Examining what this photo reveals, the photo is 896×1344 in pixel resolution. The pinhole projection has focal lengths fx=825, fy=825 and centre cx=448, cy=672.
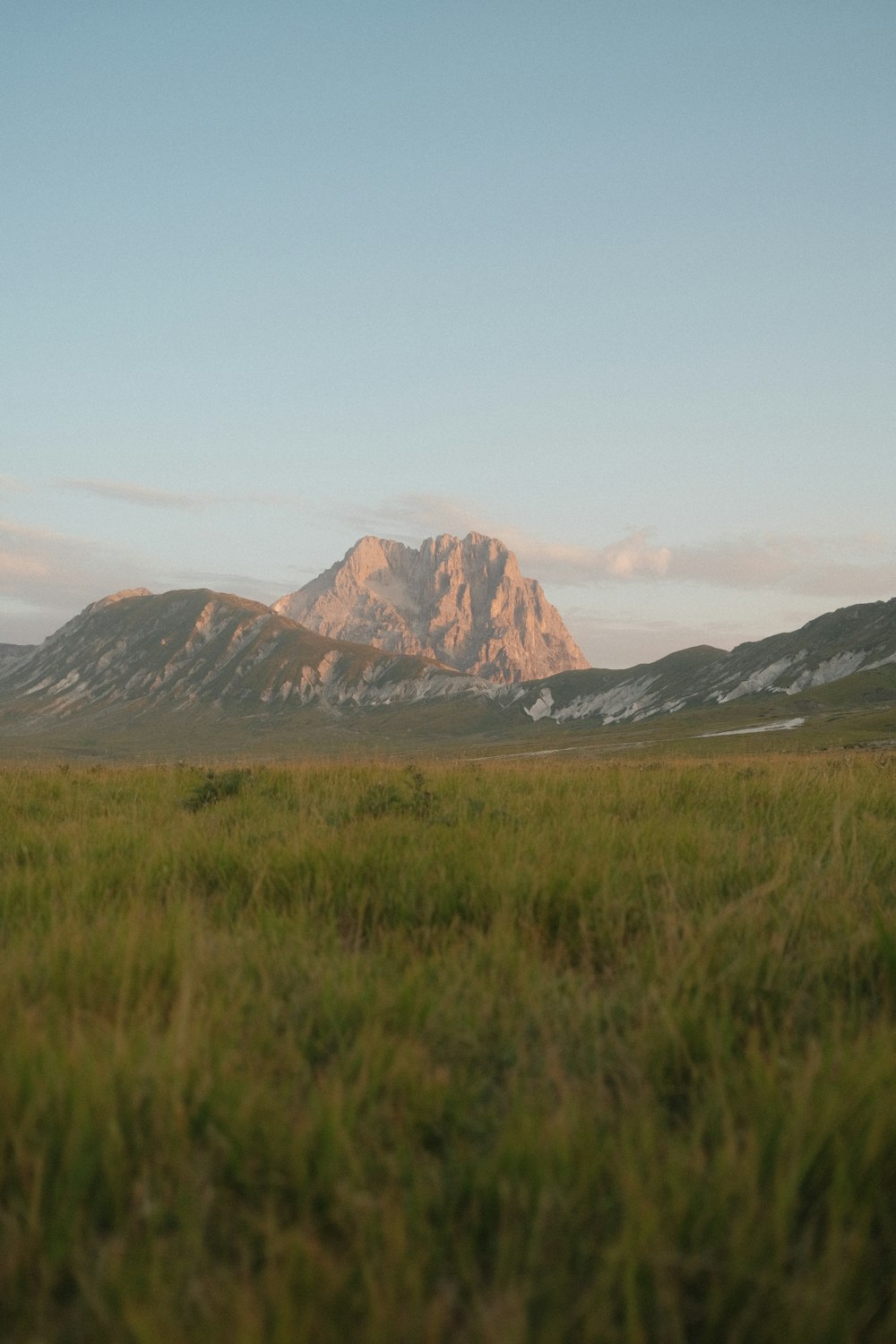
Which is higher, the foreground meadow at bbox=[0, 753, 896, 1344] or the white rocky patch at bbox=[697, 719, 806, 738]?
the foreground meadow at bbox=[0, 753, 896, 1344]

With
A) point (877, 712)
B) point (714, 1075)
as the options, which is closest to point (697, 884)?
point (714, 1075)

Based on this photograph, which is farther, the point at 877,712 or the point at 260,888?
the point at 877,712

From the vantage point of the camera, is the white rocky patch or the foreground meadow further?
the white rocky patch

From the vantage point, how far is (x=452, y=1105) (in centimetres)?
258

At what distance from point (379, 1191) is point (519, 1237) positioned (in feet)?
1.35

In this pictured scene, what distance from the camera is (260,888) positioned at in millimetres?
5098

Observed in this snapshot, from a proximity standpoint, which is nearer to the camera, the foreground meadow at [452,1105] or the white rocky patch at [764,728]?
the foreground meadow at [452,1105]

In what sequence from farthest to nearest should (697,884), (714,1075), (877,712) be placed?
(877,712) < (697,884) < (714,1075)

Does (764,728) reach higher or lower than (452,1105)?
lower

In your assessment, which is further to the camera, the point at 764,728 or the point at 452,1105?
the point at 764,728

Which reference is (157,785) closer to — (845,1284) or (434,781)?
(434,781)

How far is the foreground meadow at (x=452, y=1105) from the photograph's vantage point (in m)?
1.82

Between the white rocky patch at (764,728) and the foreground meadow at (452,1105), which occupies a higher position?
the foreground meadow at (452,1105)

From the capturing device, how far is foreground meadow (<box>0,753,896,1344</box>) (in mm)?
1824
